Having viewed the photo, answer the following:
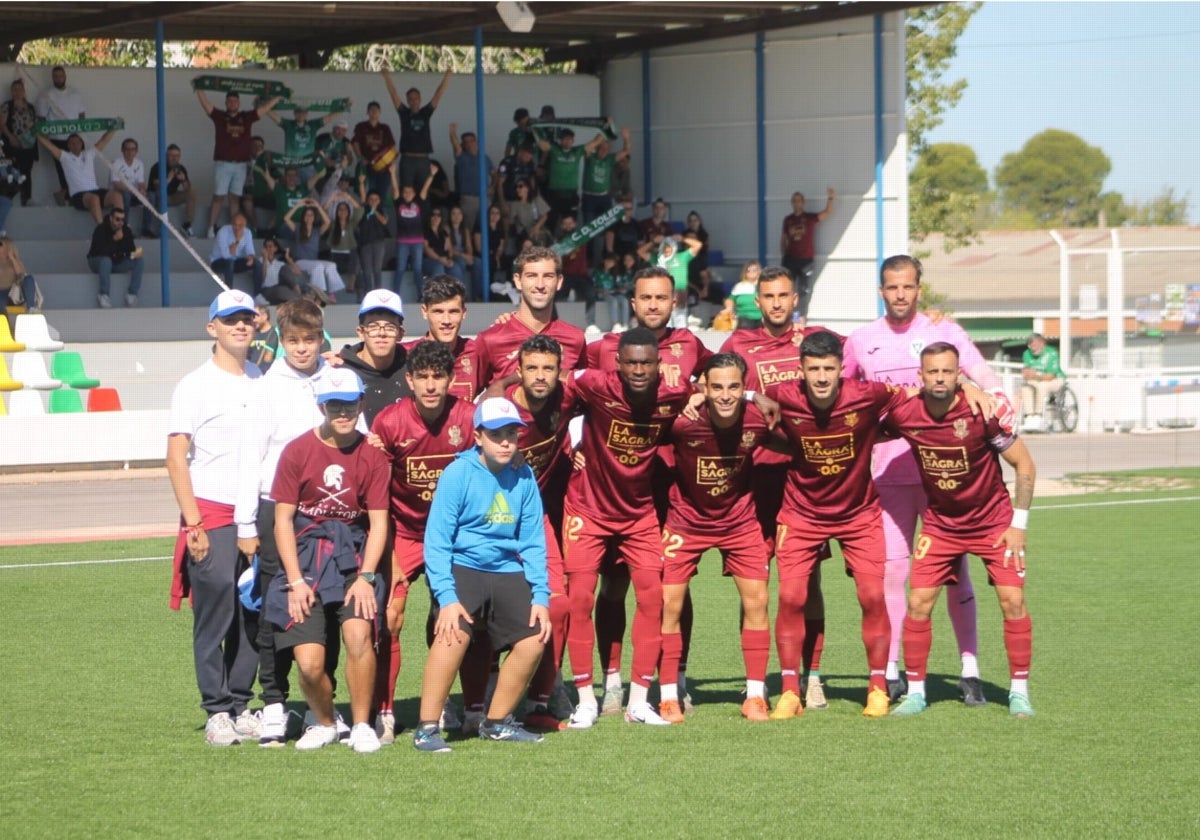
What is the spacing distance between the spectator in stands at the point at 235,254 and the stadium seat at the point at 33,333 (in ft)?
9.56

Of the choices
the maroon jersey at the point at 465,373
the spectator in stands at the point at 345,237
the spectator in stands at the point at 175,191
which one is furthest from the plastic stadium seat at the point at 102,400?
the maroon jersey at the point at 465,373

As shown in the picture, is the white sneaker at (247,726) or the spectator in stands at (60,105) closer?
the white sneaker at (247,726)

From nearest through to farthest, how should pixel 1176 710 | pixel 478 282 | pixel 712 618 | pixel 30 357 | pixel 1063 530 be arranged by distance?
1. pixel 1176 710
2. pixel 712 618
3. pixel 1063 530
4. pixel 30 357
5. pixel 478 282

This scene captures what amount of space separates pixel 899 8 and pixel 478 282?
7984 millimetres

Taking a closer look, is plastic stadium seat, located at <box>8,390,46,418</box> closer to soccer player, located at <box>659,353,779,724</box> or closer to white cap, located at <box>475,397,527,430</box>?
soccer player, located at <box>659,353,779,724</box>

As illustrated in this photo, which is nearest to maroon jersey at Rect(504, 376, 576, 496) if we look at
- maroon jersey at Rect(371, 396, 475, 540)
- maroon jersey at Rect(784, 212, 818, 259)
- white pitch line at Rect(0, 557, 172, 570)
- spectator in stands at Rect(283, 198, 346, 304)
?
maroon jersey at Rect(371, 396, 475, 540)

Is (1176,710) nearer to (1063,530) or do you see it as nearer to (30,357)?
(1063,530)

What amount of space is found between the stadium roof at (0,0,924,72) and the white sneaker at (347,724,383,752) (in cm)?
1743

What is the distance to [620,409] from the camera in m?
6.96

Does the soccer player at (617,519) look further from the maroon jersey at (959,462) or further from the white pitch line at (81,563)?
the white pitch line at (81,563)

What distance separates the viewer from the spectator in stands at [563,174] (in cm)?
2530

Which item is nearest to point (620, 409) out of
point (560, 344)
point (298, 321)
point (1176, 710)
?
point (560, 344)

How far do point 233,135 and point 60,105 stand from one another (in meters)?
2.41

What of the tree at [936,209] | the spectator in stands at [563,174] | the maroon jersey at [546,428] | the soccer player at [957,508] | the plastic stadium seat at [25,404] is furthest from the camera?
the tree at [936,209]
